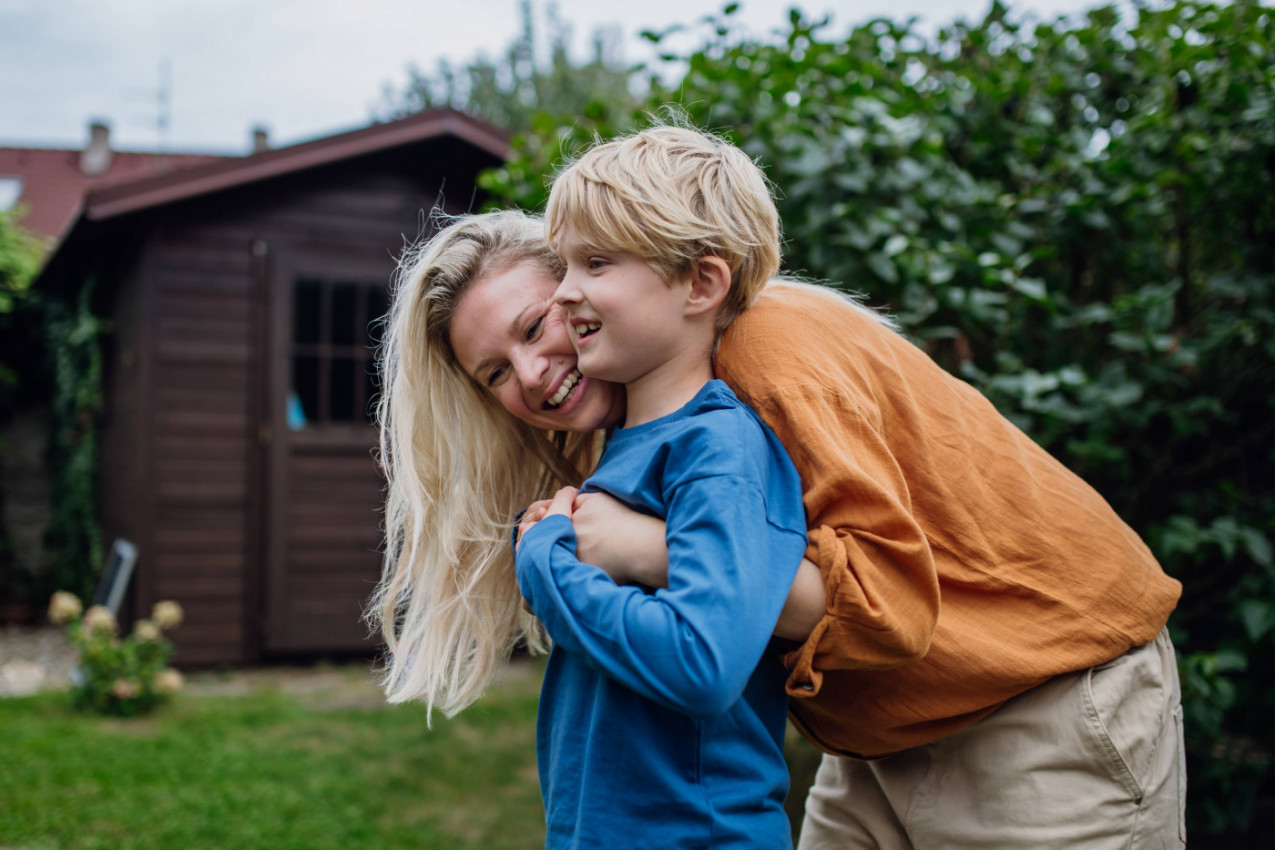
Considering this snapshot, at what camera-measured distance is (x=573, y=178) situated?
129 cm

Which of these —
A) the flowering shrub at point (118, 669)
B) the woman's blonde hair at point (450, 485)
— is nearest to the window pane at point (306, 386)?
the flowering shrub at point (118, 669)

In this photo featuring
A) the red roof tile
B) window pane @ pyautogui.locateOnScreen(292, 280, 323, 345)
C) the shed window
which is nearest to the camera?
the shed window

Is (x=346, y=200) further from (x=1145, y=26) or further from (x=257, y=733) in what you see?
(x=1145, y=26)

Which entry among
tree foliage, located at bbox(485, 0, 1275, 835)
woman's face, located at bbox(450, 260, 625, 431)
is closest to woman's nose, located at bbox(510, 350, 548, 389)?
woman's face, located at bbox(450, 260, 625, 431)

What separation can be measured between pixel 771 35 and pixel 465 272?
6.69 ft

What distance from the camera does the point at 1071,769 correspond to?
1365mm

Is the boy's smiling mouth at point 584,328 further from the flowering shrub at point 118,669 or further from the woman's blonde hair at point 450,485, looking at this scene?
the flowering shrub at point 118,669

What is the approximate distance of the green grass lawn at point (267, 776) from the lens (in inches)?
146

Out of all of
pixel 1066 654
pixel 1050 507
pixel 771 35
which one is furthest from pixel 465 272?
pixel 771 35

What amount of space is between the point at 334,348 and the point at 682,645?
21.3 feet

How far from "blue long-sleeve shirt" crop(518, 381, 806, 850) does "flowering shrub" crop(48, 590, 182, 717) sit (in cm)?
499

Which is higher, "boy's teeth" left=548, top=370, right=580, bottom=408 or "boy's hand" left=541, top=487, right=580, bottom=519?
"boy's teeth" left=548, top=370, right=580, bottom=408

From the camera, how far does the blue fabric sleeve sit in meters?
1.02

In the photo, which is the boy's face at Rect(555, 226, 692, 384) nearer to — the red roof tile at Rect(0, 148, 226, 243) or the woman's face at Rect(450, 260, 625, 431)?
the woman's face at Rect(450, 260, 625, 431)
